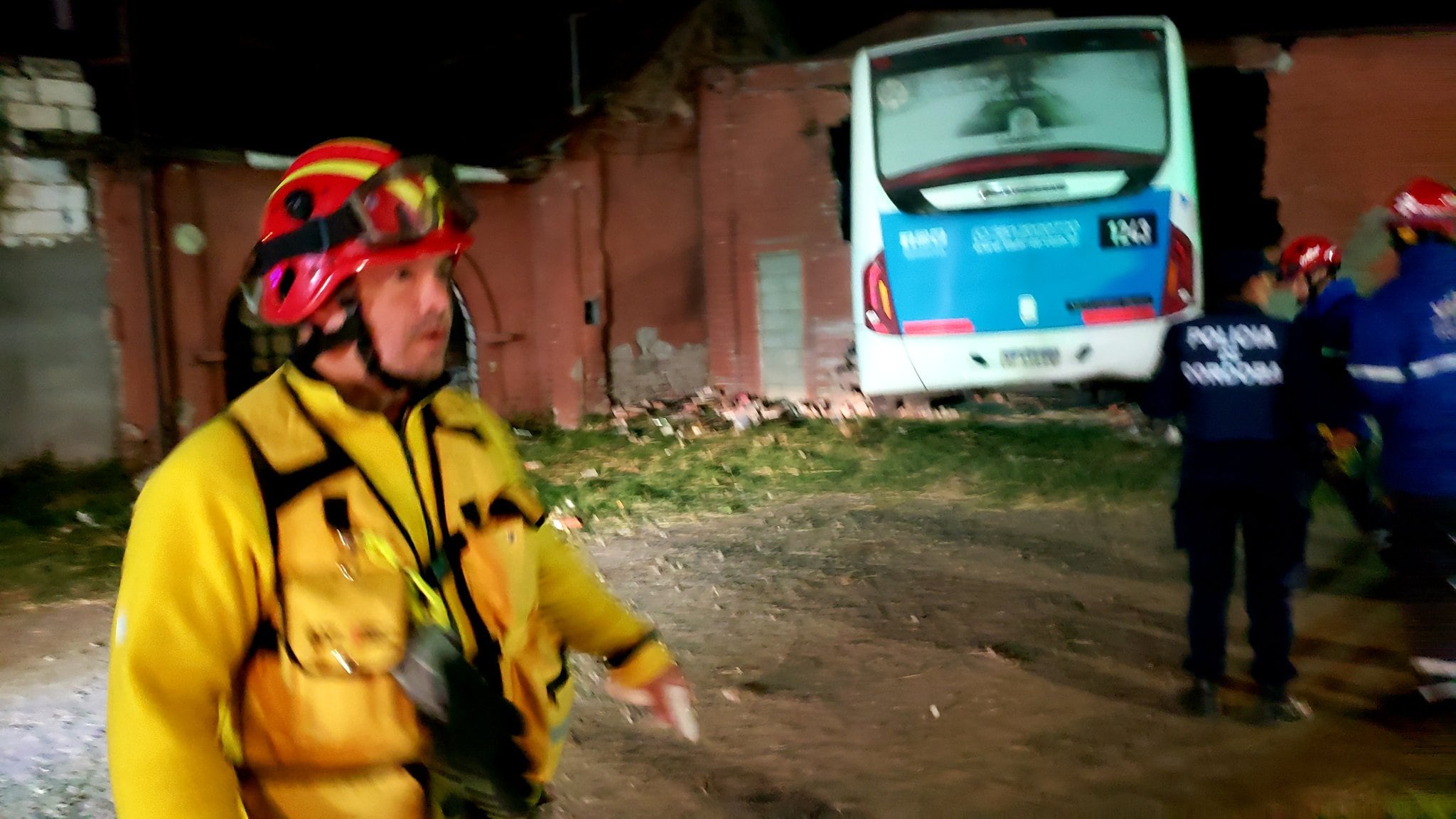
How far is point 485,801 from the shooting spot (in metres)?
1.49

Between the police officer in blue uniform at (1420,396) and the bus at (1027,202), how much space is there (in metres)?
3.60

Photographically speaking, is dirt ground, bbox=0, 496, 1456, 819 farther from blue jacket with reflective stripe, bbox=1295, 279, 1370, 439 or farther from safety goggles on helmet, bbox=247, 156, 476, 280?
safety goggles on helmet, bbox=247, 156, 476, 280

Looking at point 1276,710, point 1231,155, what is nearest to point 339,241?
point 1276,710

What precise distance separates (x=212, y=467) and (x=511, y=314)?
11.0 metres

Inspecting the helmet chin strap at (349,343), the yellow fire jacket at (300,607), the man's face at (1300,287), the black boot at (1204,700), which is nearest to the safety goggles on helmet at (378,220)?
the helmet chin strap at (349,343)

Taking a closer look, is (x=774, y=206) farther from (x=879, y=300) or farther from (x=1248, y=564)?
(x=1248, y=564)

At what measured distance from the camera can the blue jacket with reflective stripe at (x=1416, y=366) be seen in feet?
10.5

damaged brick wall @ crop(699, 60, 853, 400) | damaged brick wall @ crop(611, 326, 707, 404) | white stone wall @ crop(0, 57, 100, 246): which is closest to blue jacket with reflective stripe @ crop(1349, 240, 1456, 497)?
damaged brick wall @ crop(699, 60, 853, 400)

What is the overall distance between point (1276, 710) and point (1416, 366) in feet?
4.78

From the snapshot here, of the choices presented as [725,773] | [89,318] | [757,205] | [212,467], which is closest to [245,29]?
[89,318]

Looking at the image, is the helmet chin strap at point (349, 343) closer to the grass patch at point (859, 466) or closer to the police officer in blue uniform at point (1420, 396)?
the police officer in blue uniform at point (1420, 396)

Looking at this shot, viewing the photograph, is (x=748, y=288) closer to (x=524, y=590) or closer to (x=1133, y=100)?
(x=1133, y=100)

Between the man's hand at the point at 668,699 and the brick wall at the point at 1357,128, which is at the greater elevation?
the brick wall at the point at 1357,128

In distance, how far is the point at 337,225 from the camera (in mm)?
1523
